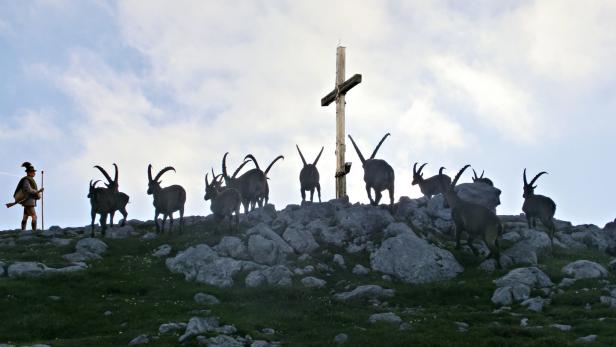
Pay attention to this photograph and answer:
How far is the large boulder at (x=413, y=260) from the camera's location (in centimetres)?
2631

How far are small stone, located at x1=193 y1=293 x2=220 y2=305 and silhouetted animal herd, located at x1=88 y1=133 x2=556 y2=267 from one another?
8.03 meters

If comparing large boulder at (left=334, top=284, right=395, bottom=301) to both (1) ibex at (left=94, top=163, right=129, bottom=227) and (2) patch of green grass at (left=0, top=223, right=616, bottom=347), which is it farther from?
(1) ibex at (left=94, top=163, right=129, bottom=227)

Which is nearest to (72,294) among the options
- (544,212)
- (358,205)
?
(358,205)

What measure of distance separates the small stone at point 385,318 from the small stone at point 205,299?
5.83 metres

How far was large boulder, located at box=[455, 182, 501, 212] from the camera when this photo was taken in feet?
115

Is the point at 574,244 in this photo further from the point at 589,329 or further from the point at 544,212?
the point at 589,329

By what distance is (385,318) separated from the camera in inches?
771

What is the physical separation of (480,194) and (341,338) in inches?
789

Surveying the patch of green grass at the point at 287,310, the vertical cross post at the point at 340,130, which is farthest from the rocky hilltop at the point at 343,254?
the vertical cross post at the point at 340,130

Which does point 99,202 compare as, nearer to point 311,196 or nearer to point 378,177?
point 311,196

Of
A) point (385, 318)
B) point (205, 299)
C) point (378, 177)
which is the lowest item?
point (385, 318)

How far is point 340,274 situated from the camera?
26625 mm

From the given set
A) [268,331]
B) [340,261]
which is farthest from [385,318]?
[340,261]

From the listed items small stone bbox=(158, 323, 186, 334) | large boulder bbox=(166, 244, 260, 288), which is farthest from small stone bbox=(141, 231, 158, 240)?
small stone bbox=(158, 323, 186, 334)
